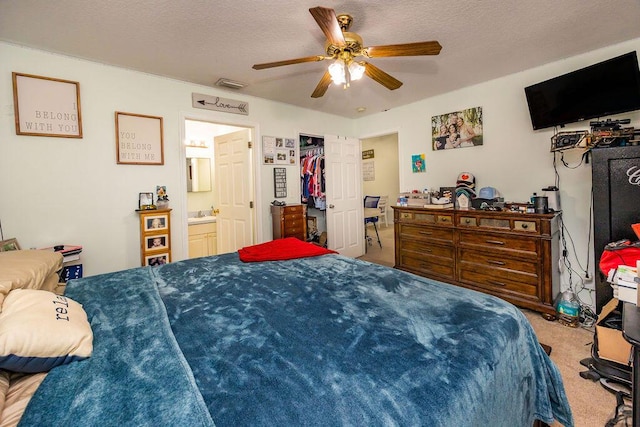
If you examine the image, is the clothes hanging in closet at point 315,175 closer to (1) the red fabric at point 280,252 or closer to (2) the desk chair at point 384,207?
(1) the red fabric at point 280,252

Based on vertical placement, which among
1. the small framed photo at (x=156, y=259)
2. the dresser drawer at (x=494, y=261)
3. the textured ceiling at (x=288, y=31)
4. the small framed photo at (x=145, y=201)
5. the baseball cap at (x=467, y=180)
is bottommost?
the dresser drawer at (x=494, y=261)

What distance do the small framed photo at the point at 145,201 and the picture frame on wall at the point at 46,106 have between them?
750 mm

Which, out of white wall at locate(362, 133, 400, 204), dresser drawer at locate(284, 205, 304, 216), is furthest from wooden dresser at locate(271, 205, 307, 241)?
white wall at locate(362, 133, 400, 204)

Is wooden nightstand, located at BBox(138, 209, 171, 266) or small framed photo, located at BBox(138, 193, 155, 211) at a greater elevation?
small framed photo, located at BBox(138, 193, 155, 211)

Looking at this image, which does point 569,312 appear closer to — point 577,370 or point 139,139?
point 577,370

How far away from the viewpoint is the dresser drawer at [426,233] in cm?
335

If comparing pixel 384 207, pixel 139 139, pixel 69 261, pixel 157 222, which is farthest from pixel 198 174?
pixel 384 207

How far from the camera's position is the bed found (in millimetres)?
733

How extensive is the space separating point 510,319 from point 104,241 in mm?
3348

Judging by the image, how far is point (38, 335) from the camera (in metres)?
0.89

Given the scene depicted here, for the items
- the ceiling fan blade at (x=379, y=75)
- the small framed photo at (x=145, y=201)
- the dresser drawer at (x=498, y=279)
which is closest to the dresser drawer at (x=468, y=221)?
the dresser drawer at (x=498, y=279)

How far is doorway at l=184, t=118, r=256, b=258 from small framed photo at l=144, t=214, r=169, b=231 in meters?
0.49

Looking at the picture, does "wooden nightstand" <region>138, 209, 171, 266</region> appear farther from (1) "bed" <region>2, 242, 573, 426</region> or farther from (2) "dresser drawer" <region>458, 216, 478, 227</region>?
(2) "dresser drawer" <region>458, 216, 478, 227</region>

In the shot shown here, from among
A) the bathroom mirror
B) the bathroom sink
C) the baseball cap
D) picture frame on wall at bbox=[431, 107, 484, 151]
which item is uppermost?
picture frame on wall at bbox=[431, 107, 484, 151]
